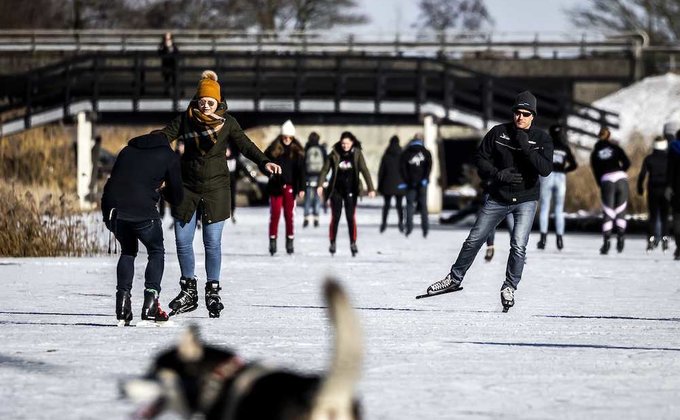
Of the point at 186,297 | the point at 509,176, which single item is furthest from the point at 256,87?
the point at 186,297

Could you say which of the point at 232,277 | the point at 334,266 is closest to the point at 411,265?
the point at 334,266

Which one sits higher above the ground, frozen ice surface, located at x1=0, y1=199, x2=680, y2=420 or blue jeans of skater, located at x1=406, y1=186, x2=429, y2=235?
blue jeans of skater, located at x1=406, y1=186, x2=429, y2=235

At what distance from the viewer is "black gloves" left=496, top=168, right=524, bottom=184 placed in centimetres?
1150

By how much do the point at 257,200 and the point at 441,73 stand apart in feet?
19.4

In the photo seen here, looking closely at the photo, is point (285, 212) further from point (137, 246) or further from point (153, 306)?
point (137, 246)

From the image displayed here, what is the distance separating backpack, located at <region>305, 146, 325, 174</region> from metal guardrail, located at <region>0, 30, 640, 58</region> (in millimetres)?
19654

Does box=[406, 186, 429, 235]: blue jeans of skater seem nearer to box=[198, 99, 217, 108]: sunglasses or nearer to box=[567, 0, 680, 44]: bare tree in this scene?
box=[198, 99, 217, 108]: sunglasses

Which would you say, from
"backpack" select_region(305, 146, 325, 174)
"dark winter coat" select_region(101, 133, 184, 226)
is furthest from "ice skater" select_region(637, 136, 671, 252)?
"dark winter coat" select_region(101, 133, 184, 226)

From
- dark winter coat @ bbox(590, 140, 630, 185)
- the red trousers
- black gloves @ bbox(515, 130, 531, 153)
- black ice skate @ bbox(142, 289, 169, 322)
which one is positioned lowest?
Result: black ice skate @ bbox(142, 289, 169, 322)

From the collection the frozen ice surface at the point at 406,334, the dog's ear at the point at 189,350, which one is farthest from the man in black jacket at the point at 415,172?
the dog's ear at the point at 189,350

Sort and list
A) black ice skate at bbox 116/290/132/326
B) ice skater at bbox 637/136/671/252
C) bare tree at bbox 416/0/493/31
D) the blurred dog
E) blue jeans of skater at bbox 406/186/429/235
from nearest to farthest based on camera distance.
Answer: the blurred dog < black ice skate at bbox 116/290/132/326 < ice skater at bbox 637/136/671/252 < blue jeans of skater at bbox 406/186/429/235 < bare tree at bbox 416/0/493/31

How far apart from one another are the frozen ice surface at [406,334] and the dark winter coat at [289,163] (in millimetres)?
967

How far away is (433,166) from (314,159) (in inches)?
351

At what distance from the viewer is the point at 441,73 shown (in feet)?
125
